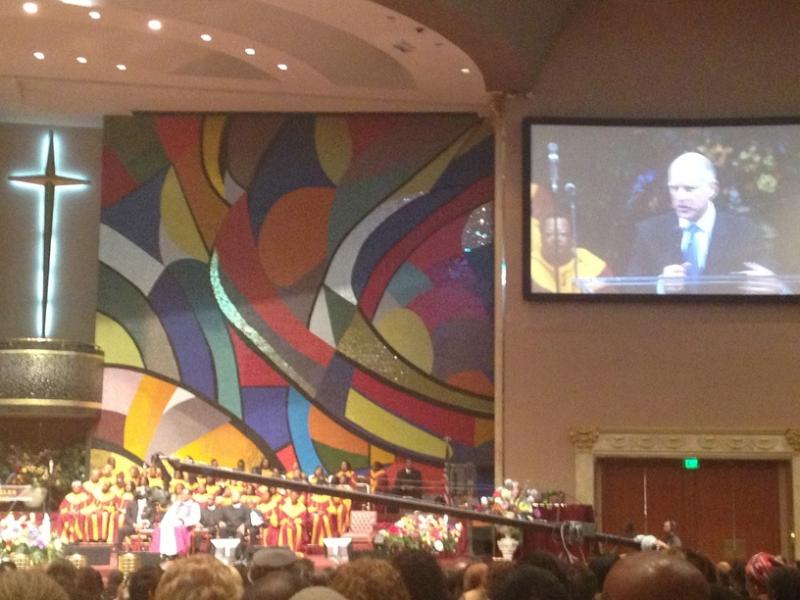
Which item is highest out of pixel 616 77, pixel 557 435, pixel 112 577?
pixel 616 77

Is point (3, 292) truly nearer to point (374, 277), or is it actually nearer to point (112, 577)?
point (374, 277)

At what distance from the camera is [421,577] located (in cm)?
368

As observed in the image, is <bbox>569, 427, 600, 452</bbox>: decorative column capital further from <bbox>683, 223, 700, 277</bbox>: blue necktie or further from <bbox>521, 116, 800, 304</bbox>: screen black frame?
<bbox>683, 223, 700, 277</bbox>: blue necktie

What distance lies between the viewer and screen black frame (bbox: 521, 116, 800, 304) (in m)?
15.8

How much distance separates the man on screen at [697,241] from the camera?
1579cm

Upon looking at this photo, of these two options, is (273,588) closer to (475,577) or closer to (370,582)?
(370,582)

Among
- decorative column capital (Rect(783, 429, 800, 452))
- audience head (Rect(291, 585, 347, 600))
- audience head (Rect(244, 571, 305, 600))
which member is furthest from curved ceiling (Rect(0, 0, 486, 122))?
audience head (Rect(291, 585, 347, 600))

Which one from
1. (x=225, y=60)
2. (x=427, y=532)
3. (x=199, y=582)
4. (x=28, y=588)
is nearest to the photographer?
(x=28, y=588)

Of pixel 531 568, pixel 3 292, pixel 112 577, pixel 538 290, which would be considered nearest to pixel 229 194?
pixel 3 292

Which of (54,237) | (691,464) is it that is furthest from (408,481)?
(54,237)

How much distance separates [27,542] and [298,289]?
7.44 meters

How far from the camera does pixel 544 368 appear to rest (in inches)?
631

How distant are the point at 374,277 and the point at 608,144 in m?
3.81

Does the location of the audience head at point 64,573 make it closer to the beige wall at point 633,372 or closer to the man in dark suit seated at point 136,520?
the man in dark suit seated at point 136,520
